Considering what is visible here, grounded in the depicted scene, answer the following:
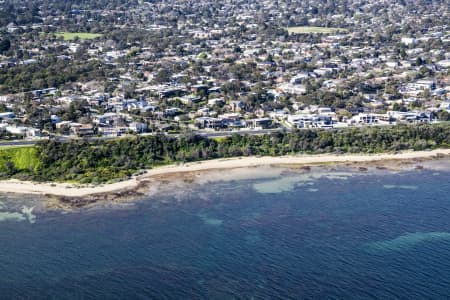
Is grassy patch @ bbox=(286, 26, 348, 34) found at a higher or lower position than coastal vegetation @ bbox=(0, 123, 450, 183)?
higher

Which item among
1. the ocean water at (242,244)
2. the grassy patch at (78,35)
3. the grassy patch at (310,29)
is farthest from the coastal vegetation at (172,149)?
the grassy patch at (310,29)

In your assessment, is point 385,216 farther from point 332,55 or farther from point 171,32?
point 171,32

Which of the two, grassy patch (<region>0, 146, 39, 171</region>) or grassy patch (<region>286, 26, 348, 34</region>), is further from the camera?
grassy patch (<region>286, 26, 348, 34</region>)

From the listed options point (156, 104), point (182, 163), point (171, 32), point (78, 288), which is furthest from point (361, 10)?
point (78, 288)

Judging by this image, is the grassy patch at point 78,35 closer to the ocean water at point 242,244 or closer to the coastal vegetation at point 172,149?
the coastal vegetation at point 172,149

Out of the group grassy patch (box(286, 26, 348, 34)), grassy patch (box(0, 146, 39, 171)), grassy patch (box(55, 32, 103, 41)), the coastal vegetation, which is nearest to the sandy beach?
the coastal vegetation

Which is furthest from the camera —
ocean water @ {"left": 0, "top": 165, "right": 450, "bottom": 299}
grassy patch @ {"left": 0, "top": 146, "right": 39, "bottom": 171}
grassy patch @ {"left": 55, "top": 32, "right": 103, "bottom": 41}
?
grassy patch @ {"left": 55, "top": 32, "right": 103, "bottom": 41}

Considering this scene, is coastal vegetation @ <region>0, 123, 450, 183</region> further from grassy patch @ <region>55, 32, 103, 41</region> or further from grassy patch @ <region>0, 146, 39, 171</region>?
grassy patch @ <region>55, 32, 103, 41</region>

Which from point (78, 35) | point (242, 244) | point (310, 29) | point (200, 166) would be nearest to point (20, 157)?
point (200, 166)
